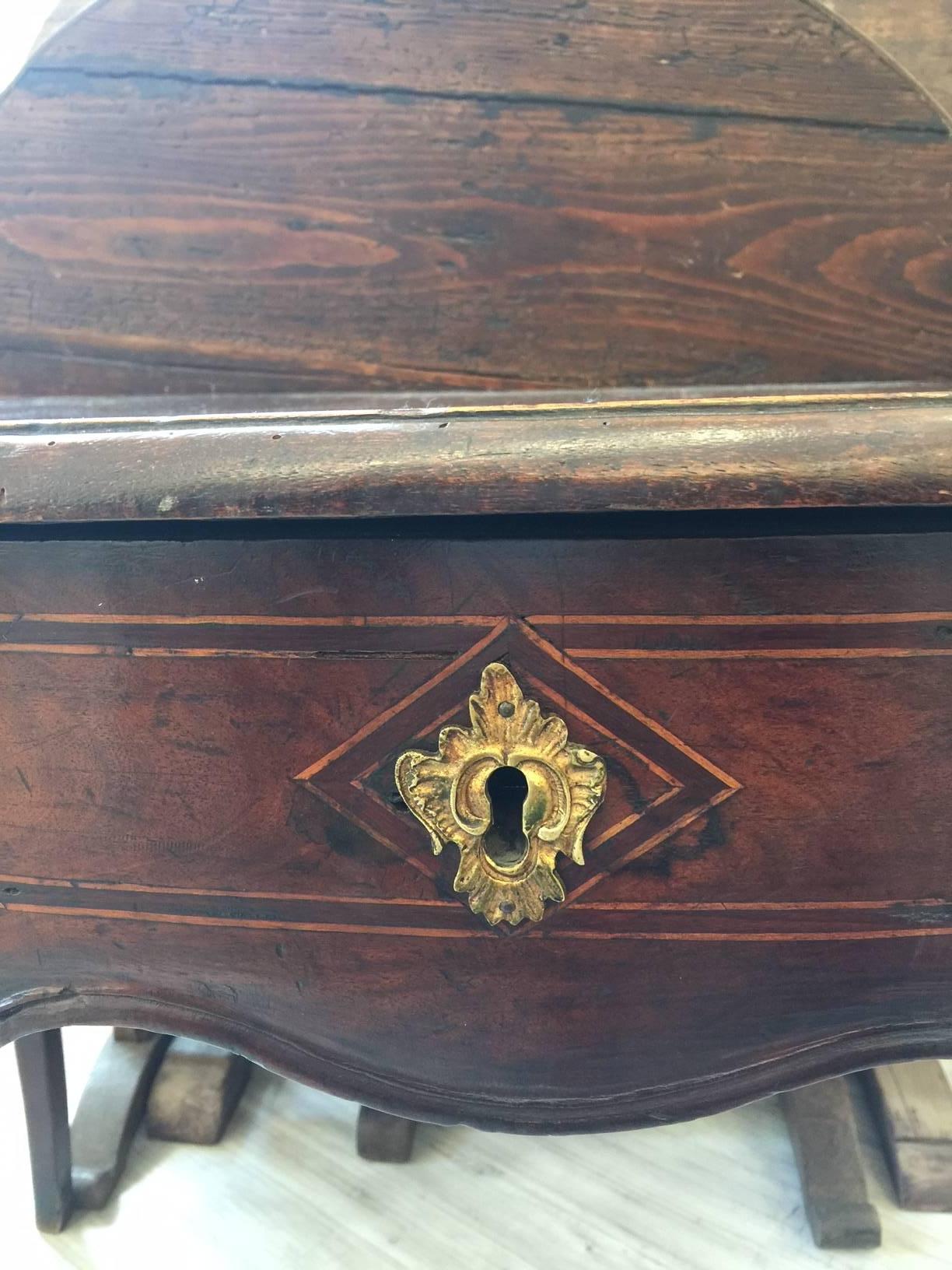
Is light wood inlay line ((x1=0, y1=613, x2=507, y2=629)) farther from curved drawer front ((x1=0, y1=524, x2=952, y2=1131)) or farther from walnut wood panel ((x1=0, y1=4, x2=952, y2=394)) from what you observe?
walnut wood panel ((x1=0, y1=4, x2=952, y2=394))

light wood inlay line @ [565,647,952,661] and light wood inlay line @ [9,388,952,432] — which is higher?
light wood inlay line @ [9,388,952,432]

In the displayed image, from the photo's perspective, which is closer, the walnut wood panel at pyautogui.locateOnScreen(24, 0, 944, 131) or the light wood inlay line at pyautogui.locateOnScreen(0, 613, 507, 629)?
the light wood inlay line at pyautogui.locateOnScreen(0, 613, 507, 629)

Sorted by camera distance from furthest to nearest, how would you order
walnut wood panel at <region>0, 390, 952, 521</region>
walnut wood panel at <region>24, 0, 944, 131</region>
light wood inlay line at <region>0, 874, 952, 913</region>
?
walnut wood panel at <region>24, 0, 944, 131</region> < light wood inlay line at <region>0, 874, 952, 913</region> < walnut wood panel at <region>0, 390, 952, 521</region>

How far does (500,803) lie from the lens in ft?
1.71

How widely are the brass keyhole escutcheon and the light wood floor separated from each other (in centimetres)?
45

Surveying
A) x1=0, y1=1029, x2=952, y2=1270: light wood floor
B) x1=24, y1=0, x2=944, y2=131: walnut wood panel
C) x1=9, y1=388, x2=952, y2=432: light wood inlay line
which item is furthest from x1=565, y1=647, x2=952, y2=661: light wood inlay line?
x1=0, y1=1029, x2=952, y2=1270: light wood floor

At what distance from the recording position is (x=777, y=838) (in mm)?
488

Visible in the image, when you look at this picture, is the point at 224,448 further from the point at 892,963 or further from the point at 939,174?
the point at 939,174

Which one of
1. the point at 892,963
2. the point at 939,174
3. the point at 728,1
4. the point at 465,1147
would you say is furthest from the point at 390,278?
the point at 465,1147

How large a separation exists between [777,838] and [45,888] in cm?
44

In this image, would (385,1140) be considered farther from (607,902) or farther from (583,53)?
(583,53)

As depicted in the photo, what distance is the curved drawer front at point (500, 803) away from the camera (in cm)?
46

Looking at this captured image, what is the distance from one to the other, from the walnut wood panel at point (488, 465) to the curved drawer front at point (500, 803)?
52mm

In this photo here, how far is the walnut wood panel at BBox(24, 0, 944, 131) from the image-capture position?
0.69m
